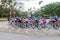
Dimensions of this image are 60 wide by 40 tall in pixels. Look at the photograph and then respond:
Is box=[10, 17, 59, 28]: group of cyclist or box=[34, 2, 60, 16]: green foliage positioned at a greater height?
box=[10, 17, 59, 28]: group of cyclist

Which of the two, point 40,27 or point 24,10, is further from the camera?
point 24,10

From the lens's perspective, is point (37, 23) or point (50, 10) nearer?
point (37, 23)

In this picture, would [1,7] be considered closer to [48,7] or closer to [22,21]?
[48,7]

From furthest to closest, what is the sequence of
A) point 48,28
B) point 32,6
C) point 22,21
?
point 32,6
point 22,21
point 48,28

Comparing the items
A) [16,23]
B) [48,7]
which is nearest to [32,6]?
[48,7]

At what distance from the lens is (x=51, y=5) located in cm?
6775

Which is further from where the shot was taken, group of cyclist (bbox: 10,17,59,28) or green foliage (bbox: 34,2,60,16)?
green foliage (bbox: 34,2,60,16)

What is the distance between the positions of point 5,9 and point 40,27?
124ft

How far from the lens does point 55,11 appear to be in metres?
64.3

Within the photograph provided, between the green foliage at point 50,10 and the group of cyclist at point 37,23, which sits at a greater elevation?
the group of cyclist at point 37,23

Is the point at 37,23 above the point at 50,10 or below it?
above

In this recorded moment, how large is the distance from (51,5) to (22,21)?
45.9m

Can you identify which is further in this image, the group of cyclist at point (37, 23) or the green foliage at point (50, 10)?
the green foliage at point (50, 10)

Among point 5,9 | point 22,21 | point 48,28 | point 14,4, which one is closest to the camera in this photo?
point 48,28
